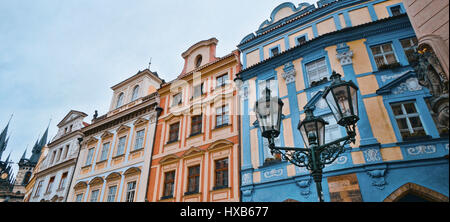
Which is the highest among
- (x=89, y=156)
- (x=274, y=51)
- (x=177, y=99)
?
(x=274, y=51)

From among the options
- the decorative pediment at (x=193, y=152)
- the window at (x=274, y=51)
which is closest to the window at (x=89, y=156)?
the decorative pediment at (x=193, y=152)

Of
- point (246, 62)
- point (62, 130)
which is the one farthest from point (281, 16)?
point (62, 130)

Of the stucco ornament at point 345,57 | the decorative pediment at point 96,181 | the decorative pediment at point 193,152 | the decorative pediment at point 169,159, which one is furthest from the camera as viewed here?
the decorative pediment at point 96,181

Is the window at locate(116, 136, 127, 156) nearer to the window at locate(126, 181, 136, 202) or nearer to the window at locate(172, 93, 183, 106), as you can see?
the window at locate(126, 181, 136, 202)

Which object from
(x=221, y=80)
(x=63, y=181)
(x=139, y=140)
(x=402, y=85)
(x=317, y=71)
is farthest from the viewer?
(x=63, y=181)

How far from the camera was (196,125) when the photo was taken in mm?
12695

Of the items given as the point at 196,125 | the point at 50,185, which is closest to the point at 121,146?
the point at 196,125

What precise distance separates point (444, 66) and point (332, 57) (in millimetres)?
7379

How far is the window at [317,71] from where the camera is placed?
969 cm

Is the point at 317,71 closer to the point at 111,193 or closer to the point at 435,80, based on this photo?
the point at 435,80

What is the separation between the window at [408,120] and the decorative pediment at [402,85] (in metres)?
0.46

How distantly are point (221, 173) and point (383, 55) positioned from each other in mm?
7926

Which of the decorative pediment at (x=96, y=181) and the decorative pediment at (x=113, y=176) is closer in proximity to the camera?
the decorative pediment at (x=113, y=176)

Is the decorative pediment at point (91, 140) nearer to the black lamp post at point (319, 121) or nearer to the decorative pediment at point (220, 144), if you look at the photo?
the decorative pediment at point (220, 144)
